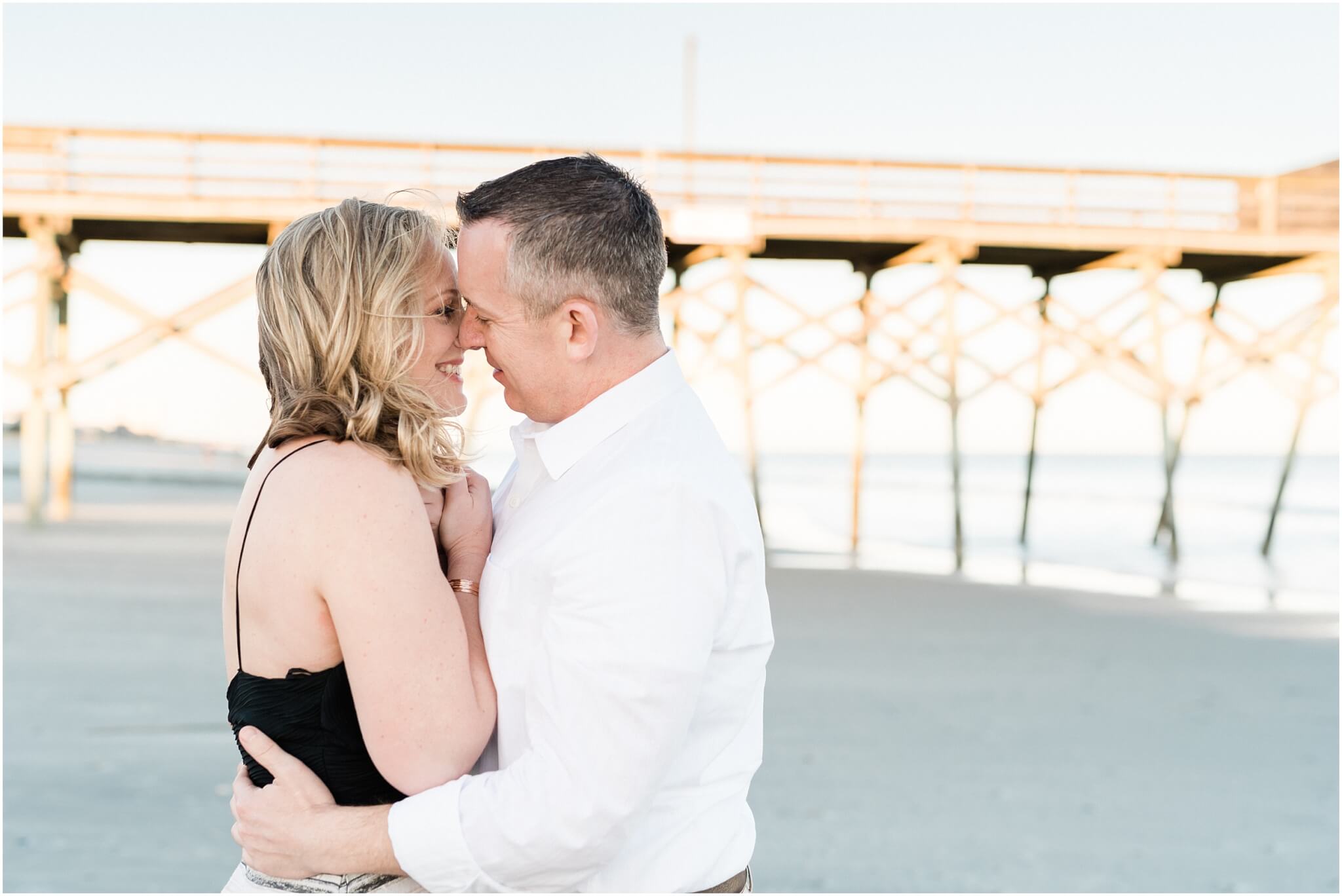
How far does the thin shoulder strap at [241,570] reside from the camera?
164 centimetres

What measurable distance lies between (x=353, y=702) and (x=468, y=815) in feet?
0.89

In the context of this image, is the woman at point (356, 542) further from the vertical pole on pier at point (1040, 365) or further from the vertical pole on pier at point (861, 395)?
the vertical pole on pier at point (1040, 365)

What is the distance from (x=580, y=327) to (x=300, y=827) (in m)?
0.80

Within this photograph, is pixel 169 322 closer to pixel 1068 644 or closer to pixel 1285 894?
pixel 1068 644

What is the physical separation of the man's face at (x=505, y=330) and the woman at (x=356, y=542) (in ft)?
0.23

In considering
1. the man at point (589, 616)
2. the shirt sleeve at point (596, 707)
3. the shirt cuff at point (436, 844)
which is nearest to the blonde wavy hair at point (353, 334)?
the man at point (589, 616)

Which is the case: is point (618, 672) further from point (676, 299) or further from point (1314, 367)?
point (1314, 367)

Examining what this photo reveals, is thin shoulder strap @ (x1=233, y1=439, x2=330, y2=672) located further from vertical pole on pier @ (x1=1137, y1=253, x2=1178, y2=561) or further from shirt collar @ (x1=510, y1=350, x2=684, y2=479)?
vertical pole on pier @ (x1=1137, y1=253, x2=1178, y2=561)

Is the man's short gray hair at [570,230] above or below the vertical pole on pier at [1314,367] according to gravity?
above

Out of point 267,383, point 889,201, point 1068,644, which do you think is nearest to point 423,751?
point 267,383

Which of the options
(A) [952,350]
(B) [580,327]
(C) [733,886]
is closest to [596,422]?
(B) [580,327]

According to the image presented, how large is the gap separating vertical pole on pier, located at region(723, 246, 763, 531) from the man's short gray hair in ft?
34.4

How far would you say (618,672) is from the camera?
1.45 meters

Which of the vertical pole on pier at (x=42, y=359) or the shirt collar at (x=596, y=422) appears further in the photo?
the vertical pole on pier at (x=42, y=359)
